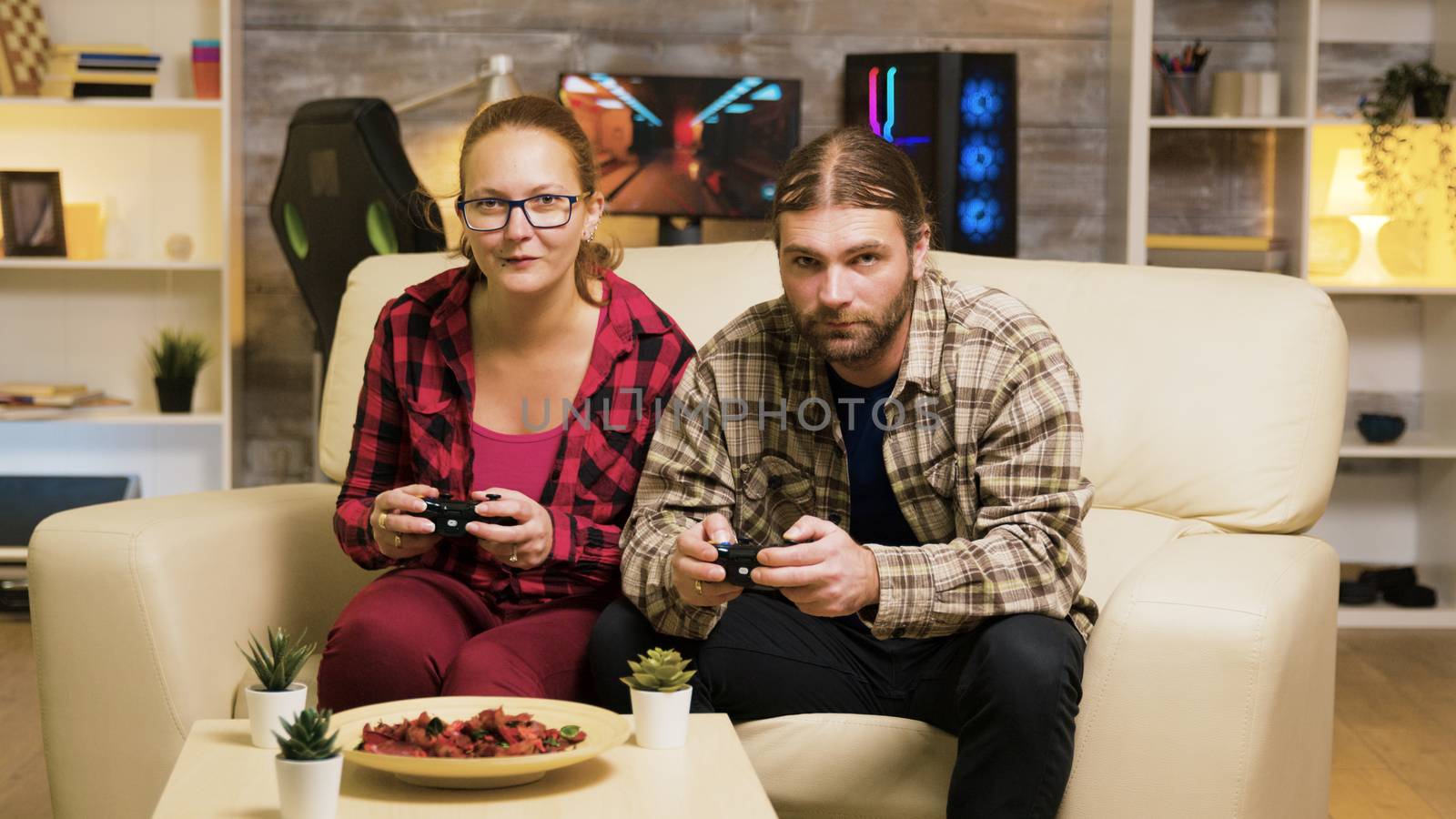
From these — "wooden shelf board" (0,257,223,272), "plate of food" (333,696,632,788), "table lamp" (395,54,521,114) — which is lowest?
"plate of food" (333,696,632,788)

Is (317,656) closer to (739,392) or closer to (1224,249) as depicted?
(739,392)

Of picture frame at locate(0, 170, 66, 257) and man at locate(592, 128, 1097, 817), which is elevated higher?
picture frame at locate(0, 170, 66, 257)

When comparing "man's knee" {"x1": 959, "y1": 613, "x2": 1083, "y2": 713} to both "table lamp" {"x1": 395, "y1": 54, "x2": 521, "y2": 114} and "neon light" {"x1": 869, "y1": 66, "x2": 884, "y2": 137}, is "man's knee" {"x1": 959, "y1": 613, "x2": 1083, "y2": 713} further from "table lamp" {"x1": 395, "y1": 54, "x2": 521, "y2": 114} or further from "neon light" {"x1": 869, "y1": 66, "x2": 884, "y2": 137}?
"neon light" {"x1": 869, "y1": 66, "x2": 884, "y2": 137}

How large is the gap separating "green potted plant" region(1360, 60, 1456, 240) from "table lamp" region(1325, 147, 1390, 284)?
0.04 m

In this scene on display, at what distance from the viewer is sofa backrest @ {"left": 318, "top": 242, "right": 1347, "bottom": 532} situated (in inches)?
76.9

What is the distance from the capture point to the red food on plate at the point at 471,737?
1256 millimetres

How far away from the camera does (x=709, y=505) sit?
1818mm

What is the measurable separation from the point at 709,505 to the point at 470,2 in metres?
2.61

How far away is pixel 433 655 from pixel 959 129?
261 centimetres

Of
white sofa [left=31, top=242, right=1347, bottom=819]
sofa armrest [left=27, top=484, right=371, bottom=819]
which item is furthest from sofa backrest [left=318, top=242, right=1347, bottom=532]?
sofa armrest [left=27, top=484, right=371, bottom=819]

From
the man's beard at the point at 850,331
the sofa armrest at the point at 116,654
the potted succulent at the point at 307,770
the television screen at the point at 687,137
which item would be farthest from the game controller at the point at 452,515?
the television screen at the point at 687,137

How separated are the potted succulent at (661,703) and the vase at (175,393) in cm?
289

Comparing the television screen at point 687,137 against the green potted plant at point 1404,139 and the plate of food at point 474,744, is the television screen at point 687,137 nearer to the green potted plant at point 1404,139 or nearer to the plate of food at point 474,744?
the green potted plant at point 1404,139

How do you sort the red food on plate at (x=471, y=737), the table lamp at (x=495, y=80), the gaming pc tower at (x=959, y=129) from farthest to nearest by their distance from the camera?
1. the gaming pc tower at (x=959, y=129)
2. the table lamp at (x=495, y=80)
3. the red food on plate at (x=471, y=737)
